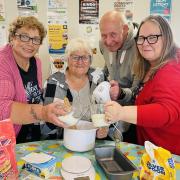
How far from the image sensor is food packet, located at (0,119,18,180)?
101 cm

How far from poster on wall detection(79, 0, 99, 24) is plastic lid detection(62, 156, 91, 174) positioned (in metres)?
1.55

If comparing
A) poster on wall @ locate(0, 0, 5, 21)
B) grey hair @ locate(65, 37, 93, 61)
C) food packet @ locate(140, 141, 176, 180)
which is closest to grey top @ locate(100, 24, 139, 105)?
grey hair @ locate(65, 37, 93, 61)

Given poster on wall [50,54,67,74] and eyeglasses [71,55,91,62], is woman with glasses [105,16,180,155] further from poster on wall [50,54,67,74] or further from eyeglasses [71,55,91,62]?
poster on wall [50,54,67,74]

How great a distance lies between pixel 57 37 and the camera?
248 cm

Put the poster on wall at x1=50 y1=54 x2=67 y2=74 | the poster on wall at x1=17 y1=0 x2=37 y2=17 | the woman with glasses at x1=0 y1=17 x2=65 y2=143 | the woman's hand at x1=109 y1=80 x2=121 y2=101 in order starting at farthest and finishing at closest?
the poster on wall at x1=50 y1=54 x2=67 y2=74
the poster on wall at x1=17 y1=0 x2=37 y2=17
the woman's hand at x1=109 y1=80 x2=121 y2=101
the woman with glasses at x1=0 y1=17 x2=65 y2=143

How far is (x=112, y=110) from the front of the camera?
49.6 inches

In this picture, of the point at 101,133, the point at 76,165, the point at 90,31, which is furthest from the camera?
the point at 90,31

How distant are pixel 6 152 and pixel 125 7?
71.8 inches

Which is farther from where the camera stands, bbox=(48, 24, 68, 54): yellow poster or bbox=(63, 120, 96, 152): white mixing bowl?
bbox=(48, 24, 68, 54): yellow poster

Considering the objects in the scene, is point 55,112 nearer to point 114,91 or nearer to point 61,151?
point 61,151

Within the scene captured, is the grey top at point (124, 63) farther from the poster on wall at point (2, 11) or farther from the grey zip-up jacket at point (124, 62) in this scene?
the poster on wall at point (2, 11)

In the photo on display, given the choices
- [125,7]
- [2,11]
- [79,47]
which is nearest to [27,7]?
[2,11]

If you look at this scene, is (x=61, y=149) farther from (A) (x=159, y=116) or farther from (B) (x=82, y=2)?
(B) (x=82, y=2)

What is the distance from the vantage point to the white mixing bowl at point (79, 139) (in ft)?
4.41
